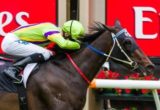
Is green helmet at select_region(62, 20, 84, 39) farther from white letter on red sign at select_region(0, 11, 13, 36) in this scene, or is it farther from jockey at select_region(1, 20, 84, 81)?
white letter on red sign at select_region(0, 11, 13, 36)

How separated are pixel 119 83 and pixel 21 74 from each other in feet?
4.76

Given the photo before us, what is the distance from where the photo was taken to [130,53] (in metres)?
7.33

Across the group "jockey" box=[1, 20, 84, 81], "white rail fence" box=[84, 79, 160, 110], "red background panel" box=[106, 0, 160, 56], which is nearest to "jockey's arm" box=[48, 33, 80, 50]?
"jockey" box=[1, 20, 84, 81]

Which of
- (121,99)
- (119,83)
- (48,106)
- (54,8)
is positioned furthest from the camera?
(54,8)

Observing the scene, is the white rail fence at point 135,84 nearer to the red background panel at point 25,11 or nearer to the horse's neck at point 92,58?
the horse's neck at point 92,58

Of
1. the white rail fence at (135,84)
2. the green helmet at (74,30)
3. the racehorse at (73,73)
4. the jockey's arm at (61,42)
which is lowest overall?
the white rail fence at (135,84)

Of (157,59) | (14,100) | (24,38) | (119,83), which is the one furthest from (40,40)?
(157,59)

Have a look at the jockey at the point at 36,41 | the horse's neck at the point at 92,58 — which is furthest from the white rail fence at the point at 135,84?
the jockey at the point at 36,41

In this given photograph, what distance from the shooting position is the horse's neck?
290 inches

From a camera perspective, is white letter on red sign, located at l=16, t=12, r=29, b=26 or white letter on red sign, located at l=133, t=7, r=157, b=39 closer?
white letter on red sign, located at l=133, t=7, r=157, b=39

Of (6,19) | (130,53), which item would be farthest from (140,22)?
(130,53)

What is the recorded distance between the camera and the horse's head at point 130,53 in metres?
7.31

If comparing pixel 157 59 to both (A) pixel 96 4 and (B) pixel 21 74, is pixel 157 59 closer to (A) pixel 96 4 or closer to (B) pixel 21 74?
(A) pixel 96 4

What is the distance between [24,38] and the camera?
7.51 m
